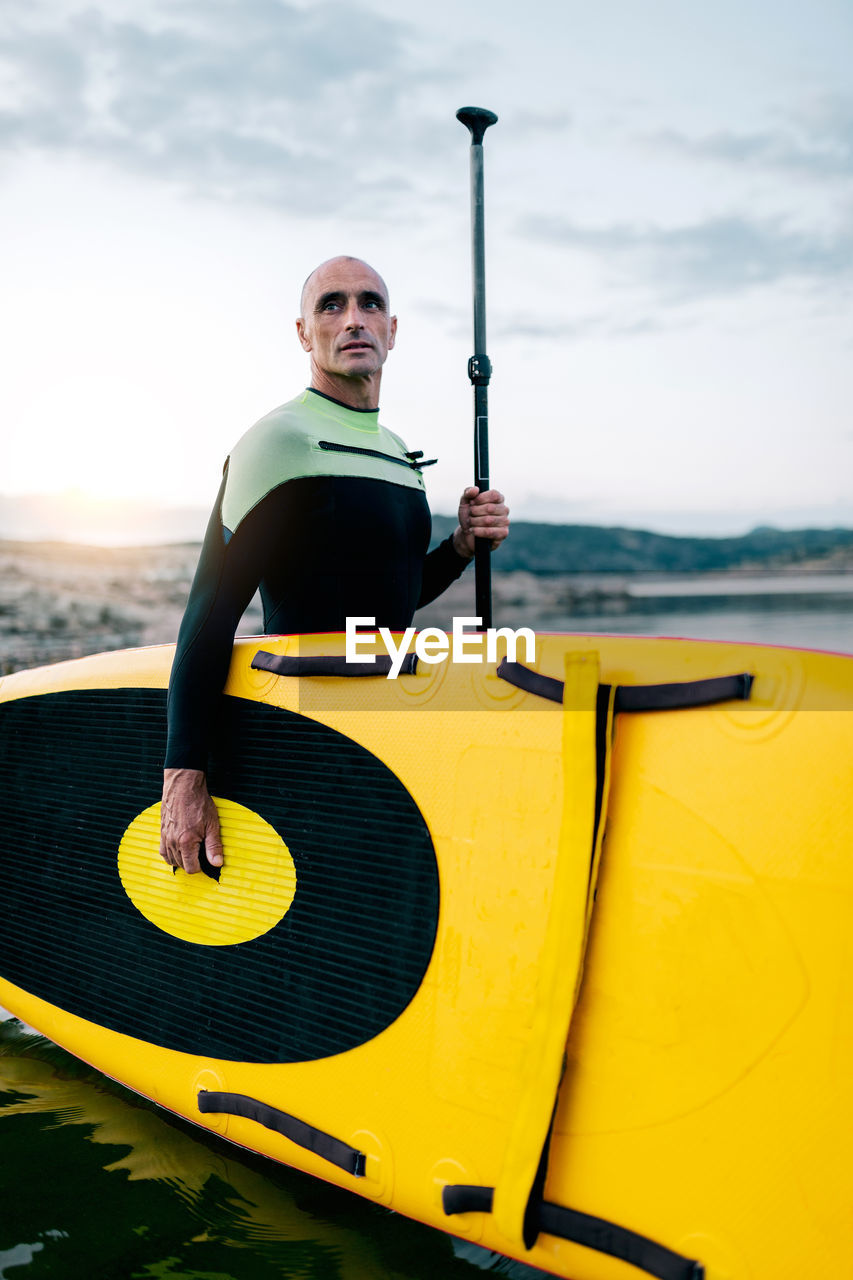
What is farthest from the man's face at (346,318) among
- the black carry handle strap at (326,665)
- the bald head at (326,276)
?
the black carry handle strap at (326,665)

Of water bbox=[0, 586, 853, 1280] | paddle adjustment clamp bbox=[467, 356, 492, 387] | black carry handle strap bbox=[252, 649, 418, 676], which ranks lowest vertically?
water bbox=[0, 586, 853, 1280]

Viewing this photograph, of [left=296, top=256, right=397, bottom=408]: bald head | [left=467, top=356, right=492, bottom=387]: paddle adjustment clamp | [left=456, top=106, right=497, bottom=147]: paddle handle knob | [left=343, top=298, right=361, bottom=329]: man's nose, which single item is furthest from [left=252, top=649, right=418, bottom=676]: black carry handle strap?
[left=456, top=106, right=497, bottom=147]: paddle handle knob

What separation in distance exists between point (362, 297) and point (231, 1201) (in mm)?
1984

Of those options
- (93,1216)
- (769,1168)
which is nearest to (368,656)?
(769,1168)

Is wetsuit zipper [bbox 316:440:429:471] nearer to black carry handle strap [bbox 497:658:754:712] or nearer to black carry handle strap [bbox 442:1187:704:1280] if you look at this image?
black carry handle strap [bbox 497:658:754:712]

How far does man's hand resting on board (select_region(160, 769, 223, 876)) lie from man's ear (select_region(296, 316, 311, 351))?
43.8 inches

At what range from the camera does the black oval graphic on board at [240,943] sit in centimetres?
163

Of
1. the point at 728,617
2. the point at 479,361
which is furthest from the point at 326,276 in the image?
the point at 728,617

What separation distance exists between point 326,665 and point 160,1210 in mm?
1071

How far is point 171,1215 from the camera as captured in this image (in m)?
1.63

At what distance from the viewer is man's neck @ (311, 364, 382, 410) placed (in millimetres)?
2159

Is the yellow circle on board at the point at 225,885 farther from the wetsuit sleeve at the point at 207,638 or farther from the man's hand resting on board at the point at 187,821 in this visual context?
the wetsuit sleeve at the point at 207,638

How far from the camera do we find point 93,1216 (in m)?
1.62

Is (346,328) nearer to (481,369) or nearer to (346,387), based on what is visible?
(346,387)
